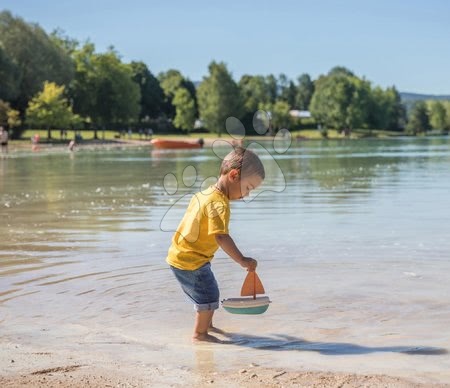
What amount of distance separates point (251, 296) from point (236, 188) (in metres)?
1.11

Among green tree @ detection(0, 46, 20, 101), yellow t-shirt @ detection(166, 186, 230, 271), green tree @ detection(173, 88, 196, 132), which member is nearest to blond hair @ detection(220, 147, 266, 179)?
yellow t-shirt @ detection(166, 186, 230, 271)

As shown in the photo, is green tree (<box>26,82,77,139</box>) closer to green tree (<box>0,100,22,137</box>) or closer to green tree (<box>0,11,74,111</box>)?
green tree (<box>0,11,74,111</box>)

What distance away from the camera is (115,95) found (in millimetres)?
108250

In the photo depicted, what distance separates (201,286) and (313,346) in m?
0.97

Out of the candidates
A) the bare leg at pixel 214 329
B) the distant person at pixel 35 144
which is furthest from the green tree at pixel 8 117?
the bare leg at pixel 214 329

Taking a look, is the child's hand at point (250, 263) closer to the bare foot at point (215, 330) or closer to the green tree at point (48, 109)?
the bare foot at point (215, 330)

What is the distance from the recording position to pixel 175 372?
16.9ft

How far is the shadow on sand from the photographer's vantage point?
18.4 feet

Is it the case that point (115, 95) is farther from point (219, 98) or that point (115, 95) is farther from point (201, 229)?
point (201, 229)

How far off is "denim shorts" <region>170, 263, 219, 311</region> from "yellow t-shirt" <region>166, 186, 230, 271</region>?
6 cm

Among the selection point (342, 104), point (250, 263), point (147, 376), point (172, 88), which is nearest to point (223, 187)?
point (250, 263)

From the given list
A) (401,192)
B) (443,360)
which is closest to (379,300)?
(443,360)

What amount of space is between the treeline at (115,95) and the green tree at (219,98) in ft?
0.59

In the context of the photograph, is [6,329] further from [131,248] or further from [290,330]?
[131,248]
